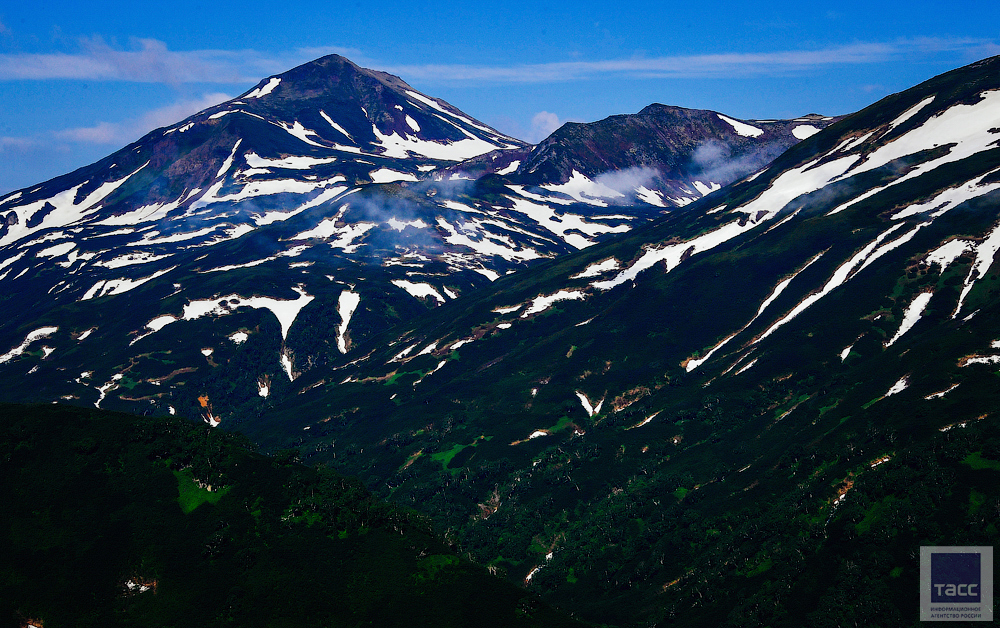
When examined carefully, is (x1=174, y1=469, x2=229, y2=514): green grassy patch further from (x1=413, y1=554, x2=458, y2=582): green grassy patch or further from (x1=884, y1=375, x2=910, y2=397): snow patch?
(x1=884, y1=375, x2=910, y2=397): snow patch

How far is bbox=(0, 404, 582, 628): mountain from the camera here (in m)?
124

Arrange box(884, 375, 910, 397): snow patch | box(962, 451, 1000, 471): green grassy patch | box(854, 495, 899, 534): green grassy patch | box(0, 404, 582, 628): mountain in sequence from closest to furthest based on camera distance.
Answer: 1. box(0, 404, 582, 628): mountain
2. box(962, 451, 1000, 471): green grassy patch
3. box(854, 495, 899, 534): green grassy patch
4. box(884, 375, 910, 397): snow patch

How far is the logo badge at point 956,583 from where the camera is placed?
407 feet

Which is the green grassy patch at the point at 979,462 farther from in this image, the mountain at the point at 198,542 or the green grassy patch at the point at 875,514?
the mountain at the point at 198,542

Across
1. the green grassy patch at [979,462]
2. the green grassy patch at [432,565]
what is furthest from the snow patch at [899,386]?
the green grassy patch at [432,565]

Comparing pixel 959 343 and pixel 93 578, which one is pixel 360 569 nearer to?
pixel 93 578

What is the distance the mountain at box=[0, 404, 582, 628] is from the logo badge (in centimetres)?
5883

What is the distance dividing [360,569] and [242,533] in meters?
21.9

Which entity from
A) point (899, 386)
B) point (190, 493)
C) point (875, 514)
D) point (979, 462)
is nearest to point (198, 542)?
point (190, 493)

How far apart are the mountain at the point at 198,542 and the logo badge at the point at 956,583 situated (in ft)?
193

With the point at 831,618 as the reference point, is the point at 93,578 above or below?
above

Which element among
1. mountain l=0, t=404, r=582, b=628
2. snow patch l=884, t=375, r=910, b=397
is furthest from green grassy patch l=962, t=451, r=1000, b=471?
mountain l=0, t=404, r=582, b=628

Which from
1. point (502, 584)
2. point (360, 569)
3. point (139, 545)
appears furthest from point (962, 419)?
point (139, 545)

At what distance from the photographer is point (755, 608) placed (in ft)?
Result: 479
